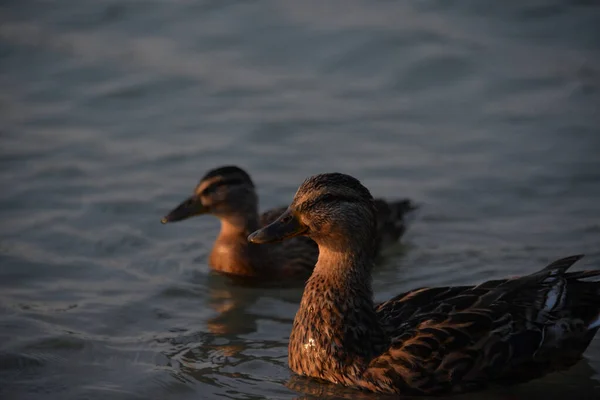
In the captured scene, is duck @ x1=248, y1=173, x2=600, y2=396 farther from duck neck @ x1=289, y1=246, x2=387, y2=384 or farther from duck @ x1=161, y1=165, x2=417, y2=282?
duck @ x1=161, y1=165, x2=417, y2=282

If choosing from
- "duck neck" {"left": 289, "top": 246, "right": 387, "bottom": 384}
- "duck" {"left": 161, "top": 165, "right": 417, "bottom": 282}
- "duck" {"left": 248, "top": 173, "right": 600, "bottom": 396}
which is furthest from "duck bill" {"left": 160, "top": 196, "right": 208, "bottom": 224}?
"duck neck" {"left": 289, "top": 246, "right": 387, "bottom": 384}

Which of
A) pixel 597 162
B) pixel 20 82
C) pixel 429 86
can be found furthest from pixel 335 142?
pixel 20 82

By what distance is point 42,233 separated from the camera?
37.8 feet

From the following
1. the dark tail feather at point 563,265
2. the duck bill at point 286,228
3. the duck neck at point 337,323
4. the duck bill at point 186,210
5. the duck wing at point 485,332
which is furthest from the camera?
the duck bill at point 186,210

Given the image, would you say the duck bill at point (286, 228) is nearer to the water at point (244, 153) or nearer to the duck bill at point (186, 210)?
the water at point (244, 153)

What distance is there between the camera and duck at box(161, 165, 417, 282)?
447 inches

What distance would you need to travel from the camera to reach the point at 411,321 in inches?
327

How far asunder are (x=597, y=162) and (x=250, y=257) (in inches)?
166

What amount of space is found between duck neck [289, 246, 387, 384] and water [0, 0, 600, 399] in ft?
0.61

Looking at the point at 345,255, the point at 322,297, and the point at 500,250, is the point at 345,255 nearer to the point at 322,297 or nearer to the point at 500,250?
the point at 322,297

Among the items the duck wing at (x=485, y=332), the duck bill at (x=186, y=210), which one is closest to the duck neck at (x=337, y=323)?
the duck wing at (x=485, y=332)

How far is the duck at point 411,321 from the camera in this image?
26.4ft

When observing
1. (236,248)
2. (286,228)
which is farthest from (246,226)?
(286,228)

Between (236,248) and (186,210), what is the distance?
2.20 feet
